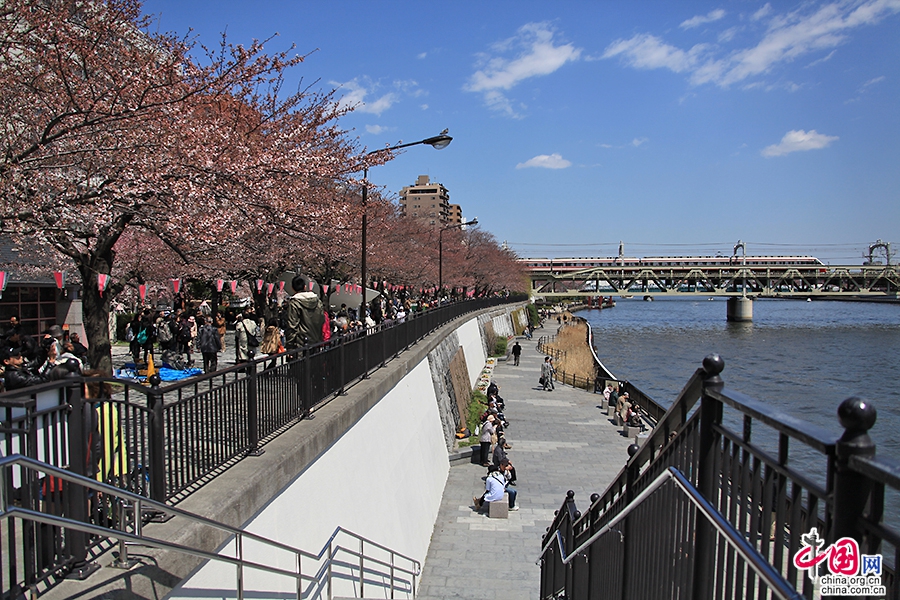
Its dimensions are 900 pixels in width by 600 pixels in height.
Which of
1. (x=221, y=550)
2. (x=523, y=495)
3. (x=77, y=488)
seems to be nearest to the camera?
(x=77, y=488)

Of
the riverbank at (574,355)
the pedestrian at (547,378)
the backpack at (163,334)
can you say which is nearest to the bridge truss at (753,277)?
the riverbank at (574,355)

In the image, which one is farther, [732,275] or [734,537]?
[732,275]

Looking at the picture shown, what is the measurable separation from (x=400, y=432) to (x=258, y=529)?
694cm

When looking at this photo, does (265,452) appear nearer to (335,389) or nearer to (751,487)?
(335,389)

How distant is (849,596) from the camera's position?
1517 mm

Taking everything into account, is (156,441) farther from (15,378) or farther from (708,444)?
(15,378)

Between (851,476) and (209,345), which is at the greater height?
(851,476)

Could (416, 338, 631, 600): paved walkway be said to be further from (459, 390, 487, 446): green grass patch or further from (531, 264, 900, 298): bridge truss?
(531, 264, 900, 298): bridge truss

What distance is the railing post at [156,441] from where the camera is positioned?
447 cm

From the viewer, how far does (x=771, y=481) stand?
6.46 feet

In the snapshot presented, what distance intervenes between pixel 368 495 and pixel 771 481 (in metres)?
8.10

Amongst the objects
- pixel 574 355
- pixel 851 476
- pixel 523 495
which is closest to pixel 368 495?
pixel 523 495

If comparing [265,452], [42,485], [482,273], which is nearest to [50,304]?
[265,452]

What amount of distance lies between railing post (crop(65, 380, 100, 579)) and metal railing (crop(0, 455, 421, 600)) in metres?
0.01
